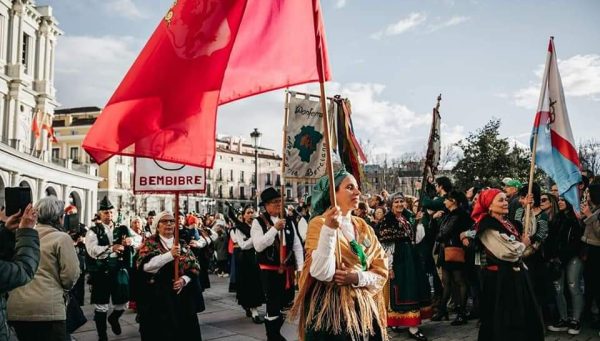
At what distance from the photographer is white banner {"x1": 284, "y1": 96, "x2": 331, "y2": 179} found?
25.5ft

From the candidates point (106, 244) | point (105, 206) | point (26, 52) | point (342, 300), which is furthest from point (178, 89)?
point (26, 52)

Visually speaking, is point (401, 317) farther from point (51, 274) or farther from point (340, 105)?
point (51, 274)

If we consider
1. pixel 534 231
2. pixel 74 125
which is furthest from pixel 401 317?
pixel 74 125

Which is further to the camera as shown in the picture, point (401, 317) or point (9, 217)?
point (401, 317)

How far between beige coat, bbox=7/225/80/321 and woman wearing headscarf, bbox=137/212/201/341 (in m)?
1.14

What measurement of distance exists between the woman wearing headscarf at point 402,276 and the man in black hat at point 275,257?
4.73 feet

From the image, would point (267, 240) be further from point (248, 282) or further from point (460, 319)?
point (460, 319)

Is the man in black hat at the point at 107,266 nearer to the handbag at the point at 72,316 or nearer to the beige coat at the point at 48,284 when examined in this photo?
the handbag at the point at 72,316

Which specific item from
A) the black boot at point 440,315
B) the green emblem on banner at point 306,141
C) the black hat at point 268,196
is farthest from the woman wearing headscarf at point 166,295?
the black boot at point 440,315

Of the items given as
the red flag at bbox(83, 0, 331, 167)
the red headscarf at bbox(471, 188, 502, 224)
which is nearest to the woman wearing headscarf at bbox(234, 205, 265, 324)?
the red headscarf at bbox(471, 188, 502, 224)

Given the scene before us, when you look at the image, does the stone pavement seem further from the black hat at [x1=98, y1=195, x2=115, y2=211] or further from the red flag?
the red flag

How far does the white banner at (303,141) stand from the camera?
7761 millimetres

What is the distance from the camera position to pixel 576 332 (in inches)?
274

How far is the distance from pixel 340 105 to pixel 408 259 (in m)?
3.05
